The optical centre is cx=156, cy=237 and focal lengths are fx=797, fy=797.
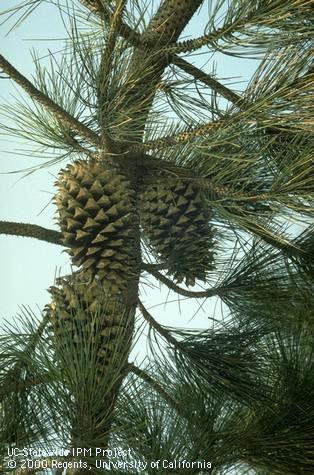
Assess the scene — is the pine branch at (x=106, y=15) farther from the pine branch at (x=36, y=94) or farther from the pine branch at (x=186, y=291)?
the pine branch at (x=186, y=291)

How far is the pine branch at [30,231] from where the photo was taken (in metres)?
0.55

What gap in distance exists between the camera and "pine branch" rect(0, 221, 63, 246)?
1.82 feet

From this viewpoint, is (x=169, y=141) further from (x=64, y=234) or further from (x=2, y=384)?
(x=2, y=384)

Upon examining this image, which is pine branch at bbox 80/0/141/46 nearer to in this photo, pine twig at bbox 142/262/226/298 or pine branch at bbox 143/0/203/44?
pine branch at bbox 143/0/203/44

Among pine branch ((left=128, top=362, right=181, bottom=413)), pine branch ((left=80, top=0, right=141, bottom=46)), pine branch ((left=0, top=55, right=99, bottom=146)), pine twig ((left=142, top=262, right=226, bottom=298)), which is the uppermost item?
pine branch ((left=80, top=0, right=141, bottom=46))

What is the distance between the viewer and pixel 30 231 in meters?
0.56

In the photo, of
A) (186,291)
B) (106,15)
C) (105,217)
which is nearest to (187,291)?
(186,291)

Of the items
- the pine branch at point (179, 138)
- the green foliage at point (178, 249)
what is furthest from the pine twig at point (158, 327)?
the pine branch at point (179, 138)

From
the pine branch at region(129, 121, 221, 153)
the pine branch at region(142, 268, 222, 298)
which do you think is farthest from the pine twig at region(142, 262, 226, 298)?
the pine branch at region(129, 121, 221, 153)

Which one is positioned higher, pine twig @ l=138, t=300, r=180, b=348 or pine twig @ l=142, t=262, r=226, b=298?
pine twig @ l=142, t=262, r=226, b=298

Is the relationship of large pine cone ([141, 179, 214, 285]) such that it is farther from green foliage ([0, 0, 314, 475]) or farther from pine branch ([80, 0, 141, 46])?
pine branch ([80, 0, 141, 46])

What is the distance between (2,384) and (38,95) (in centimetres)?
20

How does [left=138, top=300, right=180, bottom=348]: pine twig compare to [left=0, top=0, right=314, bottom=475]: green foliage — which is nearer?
[left=0, top=0, right=314, bottom=475]: green foliage

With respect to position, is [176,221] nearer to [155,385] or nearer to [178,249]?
[178,249]
